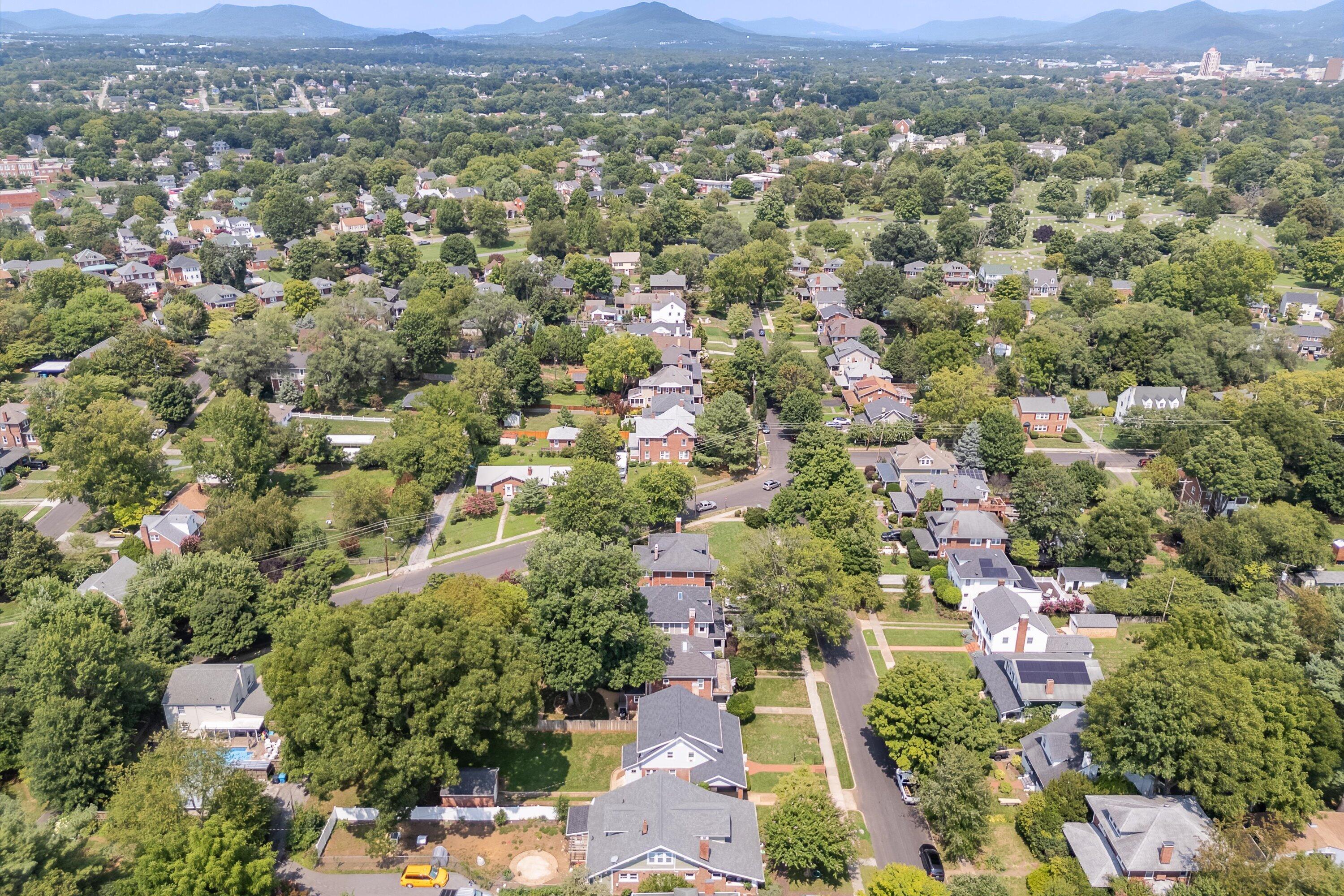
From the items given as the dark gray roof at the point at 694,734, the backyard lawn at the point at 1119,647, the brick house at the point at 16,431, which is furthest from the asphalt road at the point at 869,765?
the brick house at the point at 16,431

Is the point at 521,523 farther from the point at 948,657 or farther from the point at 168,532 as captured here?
the point at 948,657

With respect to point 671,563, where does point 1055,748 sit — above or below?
below

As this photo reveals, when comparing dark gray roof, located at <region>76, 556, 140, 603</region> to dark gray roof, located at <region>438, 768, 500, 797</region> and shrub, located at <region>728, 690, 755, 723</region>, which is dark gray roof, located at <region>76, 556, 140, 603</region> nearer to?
dark gray roof, located at <region>438, 768, 500, 797</region>

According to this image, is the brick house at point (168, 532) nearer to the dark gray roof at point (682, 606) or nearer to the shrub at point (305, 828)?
the shrub at point (305, 828)

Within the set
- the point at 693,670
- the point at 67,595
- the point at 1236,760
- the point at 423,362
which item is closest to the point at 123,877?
the point at 67,595

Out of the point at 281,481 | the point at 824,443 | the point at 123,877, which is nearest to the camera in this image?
the point at 123,877

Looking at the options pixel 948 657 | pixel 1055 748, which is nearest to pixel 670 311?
pixel 948 657

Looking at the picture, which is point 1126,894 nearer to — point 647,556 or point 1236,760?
point 1236,760
